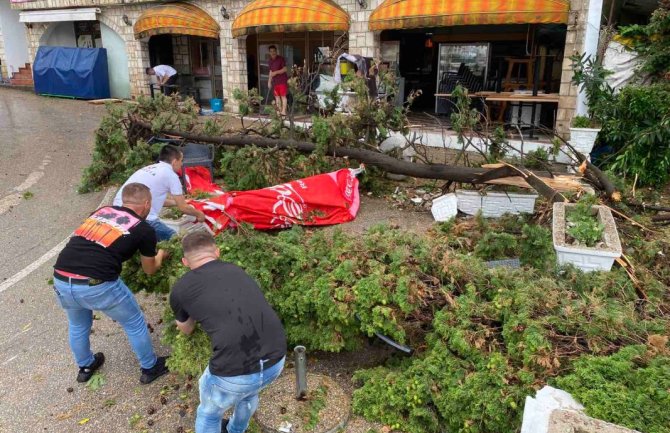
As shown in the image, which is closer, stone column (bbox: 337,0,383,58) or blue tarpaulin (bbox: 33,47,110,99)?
stone column (bbox: 337,0,383,58)

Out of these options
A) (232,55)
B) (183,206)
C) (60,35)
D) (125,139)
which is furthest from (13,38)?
(183,206)

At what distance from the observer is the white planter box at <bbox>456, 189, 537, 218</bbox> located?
629cm

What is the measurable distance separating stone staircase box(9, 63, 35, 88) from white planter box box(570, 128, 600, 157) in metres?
24.0

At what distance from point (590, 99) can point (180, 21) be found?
39.1ft

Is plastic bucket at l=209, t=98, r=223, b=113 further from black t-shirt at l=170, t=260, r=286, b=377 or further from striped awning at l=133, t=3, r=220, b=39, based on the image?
black t-shirt at l=170, t=260, r=286, b=377

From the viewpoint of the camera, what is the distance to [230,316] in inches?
109

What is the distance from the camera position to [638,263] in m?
4.38

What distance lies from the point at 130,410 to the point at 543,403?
272 centimetres

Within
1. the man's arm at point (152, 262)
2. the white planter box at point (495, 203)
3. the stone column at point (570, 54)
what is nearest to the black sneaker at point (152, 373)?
the man's arm at point (152, 262)

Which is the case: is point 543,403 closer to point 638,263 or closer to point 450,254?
point 450,254

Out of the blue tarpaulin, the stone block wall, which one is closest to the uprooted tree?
the stone block wall

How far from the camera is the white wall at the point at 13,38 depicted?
23.4 m

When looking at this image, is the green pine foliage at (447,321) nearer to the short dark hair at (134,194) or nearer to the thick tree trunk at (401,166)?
the short dark hair at (134,194)

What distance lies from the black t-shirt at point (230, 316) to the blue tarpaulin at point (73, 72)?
19.4 m
